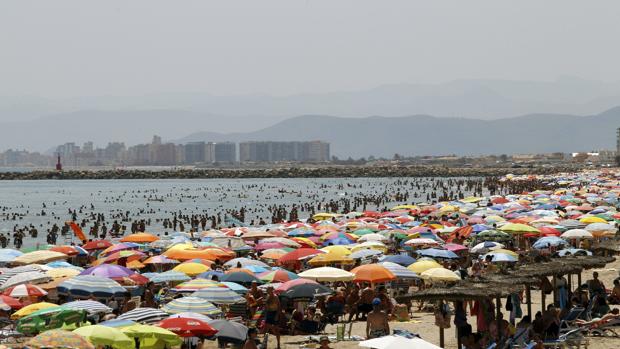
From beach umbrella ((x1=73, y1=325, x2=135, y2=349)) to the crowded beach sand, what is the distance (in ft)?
0.07

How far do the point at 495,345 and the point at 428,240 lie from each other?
1213 centimetres

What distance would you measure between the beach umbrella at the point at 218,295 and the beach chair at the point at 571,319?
18.5 feet

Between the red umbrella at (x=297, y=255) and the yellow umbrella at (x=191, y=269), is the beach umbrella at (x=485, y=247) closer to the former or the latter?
the red umbrella at (x=297, y=255)

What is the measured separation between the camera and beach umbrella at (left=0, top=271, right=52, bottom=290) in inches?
685

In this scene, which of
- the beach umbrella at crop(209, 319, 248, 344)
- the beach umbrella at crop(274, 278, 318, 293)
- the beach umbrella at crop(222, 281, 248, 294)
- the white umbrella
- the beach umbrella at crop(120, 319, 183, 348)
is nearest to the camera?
the white umbrella

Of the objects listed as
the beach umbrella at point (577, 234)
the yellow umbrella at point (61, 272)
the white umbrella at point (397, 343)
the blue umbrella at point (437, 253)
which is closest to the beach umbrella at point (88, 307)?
the yellow umbrella at point (61, 272)

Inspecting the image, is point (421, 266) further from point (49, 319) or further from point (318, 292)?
point (49, 319)

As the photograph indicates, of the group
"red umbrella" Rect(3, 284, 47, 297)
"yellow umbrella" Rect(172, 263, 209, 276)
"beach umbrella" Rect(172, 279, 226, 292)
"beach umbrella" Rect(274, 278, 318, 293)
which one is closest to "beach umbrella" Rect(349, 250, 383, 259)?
"yellow umbrella" Rect(172, 263, 209, 276)

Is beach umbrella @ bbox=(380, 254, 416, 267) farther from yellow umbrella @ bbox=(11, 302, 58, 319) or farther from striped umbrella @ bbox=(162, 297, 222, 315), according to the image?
yellow umbrella @ bbox=(11, 302, 58, 319)

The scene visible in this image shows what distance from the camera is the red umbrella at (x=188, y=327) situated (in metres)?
12.5

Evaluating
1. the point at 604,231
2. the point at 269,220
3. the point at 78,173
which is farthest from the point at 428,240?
the point at 78,173

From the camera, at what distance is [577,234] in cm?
2469

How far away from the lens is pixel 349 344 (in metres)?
14.9

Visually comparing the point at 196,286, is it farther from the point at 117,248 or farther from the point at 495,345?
the point at 117,248
